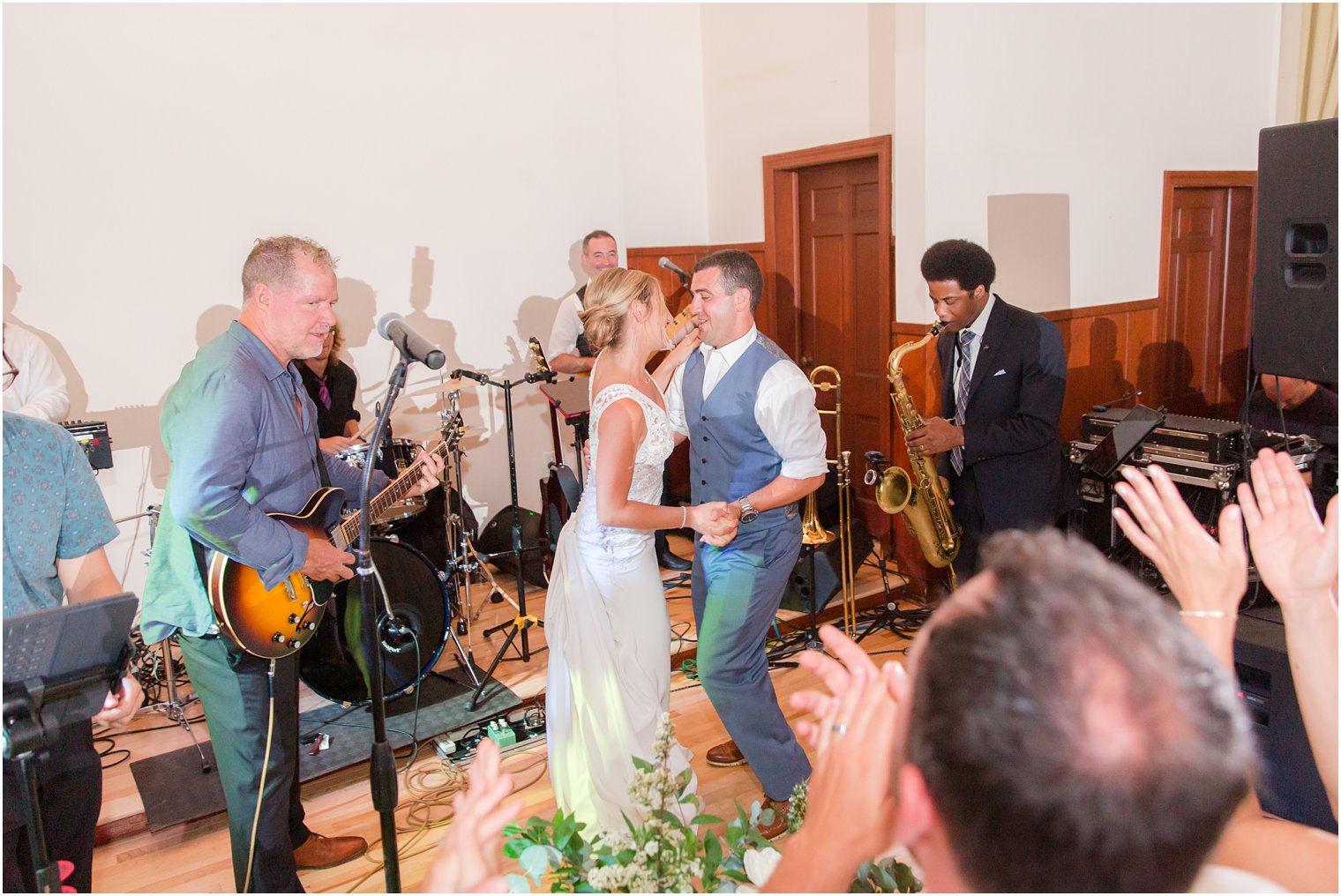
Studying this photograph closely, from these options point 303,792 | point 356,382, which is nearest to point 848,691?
point 303,792

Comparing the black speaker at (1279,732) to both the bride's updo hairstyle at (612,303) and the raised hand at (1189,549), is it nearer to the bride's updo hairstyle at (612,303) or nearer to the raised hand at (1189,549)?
the raised hand at (1189,549)

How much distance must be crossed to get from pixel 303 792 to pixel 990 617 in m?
3.48

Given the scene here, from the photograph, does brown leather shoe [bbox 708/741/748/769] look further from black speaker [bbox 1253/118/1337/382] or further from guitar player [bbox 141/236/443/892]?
black speaker [bbox 1253/118/1337/382]

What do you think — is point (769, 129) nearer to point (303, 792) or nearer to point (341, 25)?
point (341, 25)

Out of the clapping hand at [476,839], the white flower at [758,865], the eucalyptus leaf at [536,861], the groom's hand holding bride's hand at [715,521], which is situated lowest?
the white flower at [758,865]

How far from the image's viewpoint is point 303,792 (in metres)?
3.66

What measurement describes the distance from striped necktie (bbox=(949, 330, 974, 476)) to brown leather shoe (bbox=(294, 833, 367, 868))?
9.54 feet

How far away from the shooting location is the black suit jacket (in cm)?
421

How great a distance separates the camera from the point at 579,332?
6199mm

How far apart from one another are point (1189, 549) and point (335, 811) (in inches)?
124

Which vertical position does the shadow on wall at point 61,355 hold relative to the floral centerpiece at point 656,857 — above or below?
above

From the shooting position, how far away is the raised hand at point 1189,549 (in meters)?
1.27

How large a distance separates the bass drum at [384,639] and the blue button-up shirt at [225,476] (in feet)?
4.14

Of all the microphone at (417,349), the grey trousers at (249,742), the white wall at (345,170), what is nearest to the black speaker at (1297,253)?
the microphone at (417,349)
